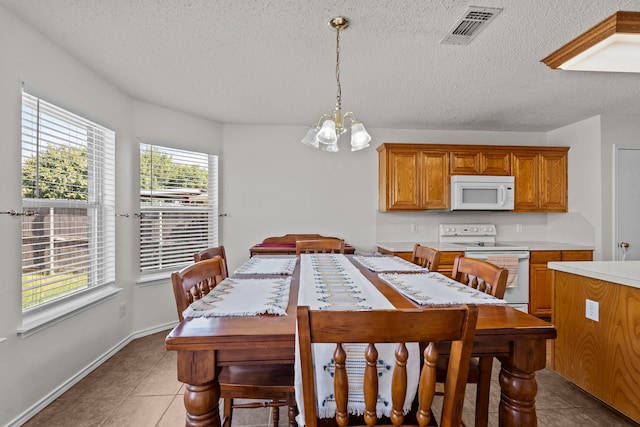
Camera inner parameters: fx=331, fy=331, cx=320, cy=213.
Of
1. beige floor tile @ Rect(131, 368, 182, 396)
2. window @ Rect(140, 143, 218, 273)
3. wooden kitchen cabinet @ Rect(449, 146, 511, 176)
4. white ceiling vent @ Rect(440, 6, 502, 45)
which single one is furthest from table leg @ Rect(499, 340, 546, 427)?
window @ Rect(140, 143, 218, 273)

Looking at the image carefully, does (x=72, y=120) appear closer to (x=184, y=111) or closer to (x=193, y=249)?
(x=184, y=111)

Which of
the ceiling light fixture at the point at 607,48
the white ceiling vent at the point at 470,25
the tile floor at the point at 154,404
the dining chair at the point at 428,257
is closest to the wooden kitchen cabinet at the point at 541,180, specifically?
the ceiling light fixture at the point at 607,48

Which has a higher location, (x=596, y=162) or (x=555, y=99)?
(x=555, y=99)

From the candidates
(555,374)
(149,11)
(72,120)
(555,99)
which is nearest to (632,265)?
(555,374)

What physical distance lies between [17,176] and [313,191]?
2.78 metres

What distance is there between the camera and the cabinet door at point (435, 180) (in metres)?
3.81

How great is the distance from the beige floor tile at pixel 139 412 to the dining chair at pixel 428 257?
187 centimetres

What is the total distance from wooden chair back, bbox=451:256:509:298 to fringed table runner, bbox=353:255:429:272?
0.21 m

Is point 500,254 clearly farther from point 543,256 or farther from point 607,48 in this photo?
point 607,48

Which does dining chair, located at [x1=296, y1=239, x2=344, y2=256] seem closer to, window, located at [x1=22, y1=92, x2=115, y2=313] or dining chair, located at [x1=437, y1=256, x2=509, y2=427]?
dining chair, located at [x1=437, y1=256, x2=509, y2=427]

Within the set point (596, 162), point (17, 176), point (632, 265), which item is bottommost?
point (632, 265)

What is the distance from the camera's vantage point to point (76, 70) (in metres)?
2.39

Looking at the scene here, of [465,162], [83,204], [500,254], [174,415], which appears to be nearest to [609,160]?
[465,162]

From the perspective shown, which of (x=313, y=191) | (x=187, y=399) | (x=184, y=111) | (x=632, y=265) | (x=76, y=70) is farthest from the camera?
(x=313, y=191)
